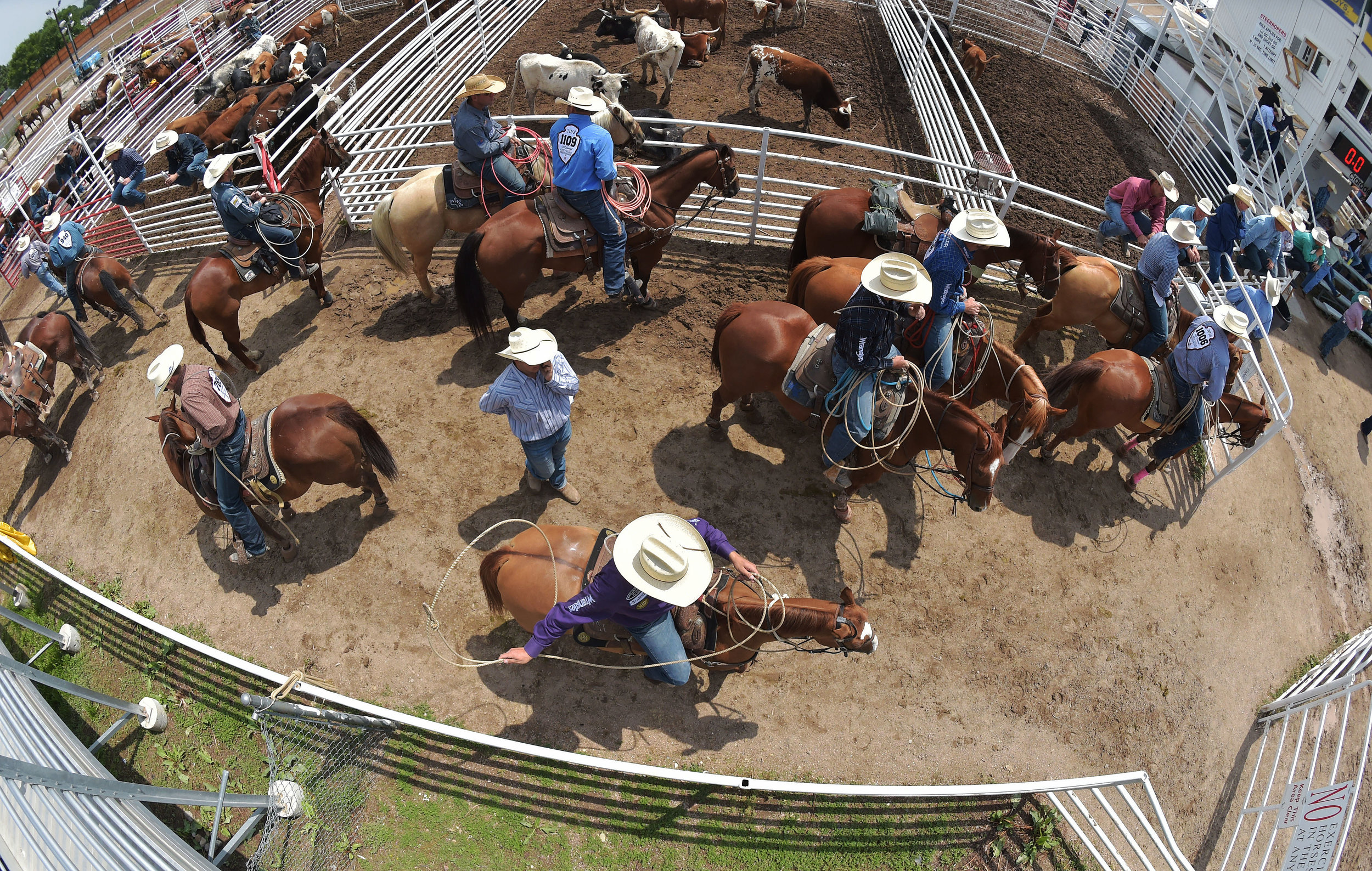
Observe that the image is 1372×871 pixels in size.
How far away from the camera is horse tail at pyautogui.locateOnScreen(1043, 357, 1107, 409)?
588 cm

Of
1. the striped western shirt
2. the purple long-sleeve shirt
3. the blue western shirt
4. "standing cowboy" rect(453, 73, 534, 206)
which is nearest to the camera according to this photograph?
the purple long-sleeve shirt

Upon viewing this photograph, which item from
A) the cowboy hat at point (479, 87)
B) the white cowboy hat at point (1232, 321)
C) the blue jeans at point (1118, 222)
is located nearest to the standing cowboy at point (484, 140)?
the cowboy hat at point (479, 87)

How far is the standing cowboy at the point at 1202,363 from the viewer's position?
565cm

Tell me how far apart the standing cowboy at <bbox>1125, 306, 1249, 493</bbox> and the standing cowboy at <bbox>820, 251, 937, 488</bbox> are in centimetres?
275

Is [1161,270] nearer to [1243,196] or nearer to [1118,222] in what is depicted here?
[1118,222]

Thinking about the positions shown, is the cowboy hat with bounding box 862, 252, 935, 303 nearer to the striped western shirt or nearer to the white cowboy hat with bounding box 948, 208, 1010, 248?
the white cowboy hat with bounding box 948, 208, 1010, 248

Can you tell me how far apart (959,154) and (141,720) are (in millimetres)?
10733

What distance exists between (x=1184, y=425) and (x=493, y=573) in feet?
20.2

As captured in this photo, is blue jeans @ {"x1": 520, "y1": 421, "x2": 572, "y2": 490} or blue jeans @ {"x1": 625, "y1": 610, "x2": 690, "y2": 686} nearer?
blue jeans @ {"x1": 625, "y1": 610, "x2": 690, "y2": 686}

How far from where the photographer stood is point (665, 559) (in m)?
3.48

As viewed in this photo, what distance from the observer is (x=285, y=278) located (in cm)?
758

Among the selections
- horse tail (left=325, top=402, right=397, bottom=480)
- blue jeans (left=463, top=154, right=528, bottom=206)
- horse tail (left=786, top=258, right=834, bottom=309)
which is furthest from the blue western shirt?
horse tail (left=325, top=402, right=397, bottom=480)

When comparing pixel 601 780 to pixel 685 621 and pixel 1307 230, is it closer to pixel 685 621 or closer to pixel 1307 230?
pixel 685 621

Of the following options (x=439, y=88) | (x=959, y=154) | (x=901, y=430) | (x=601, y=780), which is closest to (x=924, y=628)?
(x=901, y=430)
